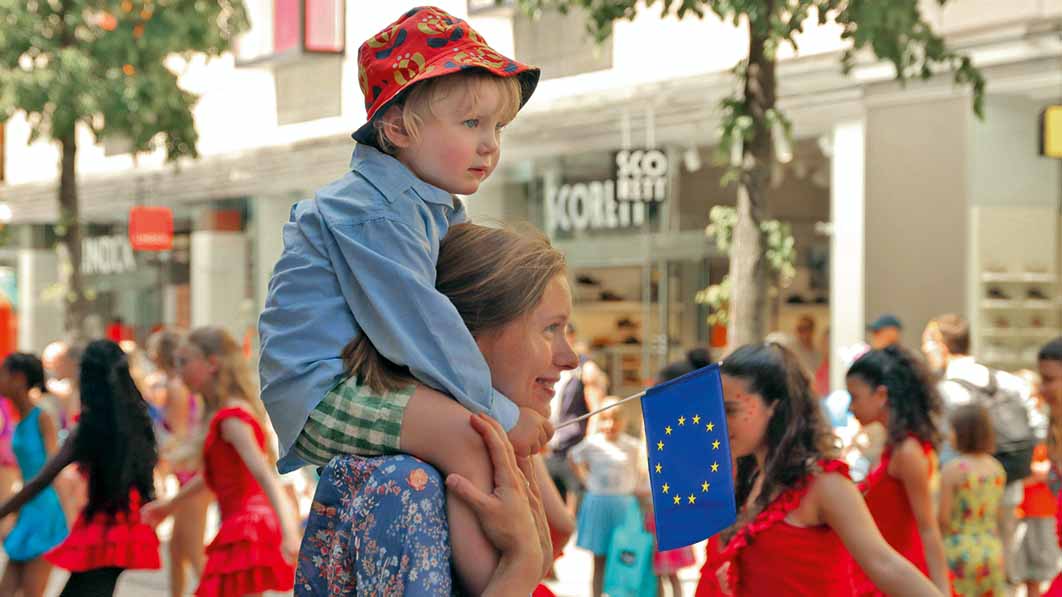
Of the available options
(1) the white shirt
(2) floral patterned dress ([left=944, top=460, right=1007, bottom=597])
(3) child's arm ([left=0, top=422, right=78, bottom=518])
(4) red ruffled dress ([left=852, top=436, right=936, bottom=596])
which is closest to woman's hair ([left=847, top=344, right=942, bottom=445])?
(4) red ruffled dress ([left=852, top=436, right=936, bottom=596])

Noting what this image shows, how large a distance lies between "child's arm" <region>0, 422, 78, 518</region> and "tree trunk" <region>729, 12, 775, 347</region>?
372cm

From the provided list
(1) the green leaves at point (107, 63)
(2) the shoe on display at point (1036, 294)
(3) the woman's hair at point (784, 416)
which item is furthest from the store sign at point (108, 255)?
(3) the woman's hair at point (784, 416)

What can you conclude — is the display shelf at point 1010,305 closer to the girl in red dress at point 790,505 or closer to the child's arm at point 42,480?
the child's arm at point 42,480

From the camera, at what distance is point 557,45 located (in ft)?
55.3

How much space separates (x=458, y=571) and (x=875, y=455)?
8141 mm

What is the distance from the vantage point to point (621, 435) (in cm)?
1106

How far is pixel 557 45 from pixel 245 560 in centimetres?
1032

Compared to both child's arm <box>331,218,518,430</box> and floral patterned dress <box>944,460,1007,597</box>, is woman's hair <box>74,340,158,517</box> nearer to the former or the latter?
floral patterned dress <box>944,460,1007,597</box>

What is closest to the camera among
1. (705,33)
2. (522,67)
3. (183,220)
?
(522,67)

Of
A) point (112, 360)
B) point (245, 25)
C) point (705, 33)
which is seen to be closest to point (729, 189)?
point (705, 33)

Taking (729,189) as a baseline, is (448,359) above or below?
below

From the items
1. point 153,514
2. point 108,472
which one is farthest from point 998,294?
point 108,472

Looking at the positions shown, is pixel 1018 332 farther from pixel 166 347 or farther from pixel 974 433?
pixel 166 347

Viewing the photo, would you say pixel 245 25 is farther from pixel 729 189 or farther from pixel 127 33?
pixel 729 189
